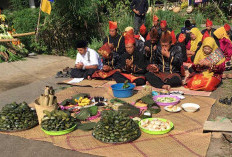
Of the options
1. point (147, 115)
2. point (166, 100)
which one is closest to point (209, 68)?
point (166, 100)

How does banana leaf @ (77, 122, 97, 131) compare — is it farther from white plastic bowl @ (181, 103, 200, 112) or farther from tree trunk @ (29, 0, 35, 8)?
tree trunk @ (29, 0, 35, 8)

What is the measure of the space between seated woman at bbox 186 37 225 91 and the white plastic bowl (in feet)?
3.69

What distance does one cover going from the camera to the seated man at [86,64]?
21.8ft

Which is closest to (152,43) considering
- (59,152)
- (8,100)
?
(8,100)

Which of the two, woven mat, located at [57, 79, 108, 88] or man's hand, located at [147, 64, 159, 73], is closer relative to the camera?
man's hand, located at [147, 64, 159, 73]

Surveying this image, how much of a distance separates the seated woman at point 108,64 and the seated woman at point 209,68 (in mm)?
1844

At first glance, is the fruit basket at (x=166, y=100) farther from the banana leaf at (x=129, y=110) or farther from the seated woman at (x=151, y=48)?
the seated woman at (x=151, y=48)

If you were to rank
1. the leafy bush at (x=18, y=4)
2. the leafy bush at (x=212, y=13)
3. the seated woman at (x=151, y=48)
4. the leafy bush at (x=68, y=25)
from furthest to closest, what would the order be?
the leafy bush at (x=212, y=13), the leafy bush at (x=18, y=4), the leafy bush at (x=68, y=25), the seated woman at (x=151, y=48)

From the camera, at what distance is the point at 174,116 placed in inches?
169

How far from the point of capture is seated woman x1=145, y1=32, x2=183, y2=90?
574cm

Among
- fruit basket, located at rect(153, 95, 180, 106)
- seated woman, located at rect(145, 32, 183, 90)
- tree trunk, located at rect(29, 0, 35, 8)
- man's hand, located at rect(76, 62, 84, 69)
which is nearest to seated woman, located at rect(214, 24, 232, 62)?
seated woman, located at rect(145, 32, 183, 90)

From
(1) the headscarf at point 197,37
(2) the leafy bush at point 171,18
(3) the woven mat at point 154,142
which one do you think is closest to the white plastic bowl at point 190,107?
(3) the woven mat at point 154,142

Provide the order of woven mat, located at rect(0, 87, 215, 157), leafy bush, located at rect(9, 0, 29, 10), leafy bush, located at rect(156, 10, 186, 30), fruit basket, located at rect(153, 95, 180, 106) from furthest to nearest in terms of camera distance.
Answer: leafy bush, located at rect(9, 0, 29, 10) < leafy bush, located at rect(156, 10, 186, 30) < fruit basket, located at rect(153, 95, 180, 106) < woven mat, located at rect(0, 87, 215, 157)

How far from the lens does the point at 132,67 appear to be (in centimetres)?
613
